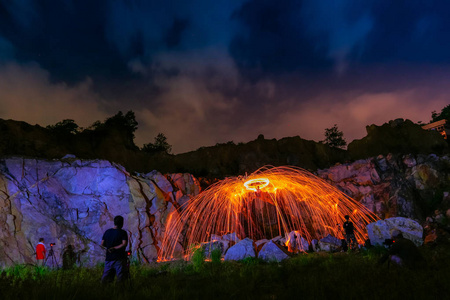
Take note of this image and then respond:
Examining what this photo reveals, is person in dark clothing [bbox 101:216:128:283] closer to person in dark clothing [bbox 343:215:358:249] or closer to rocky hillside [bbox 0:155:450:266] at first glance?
rocky hillside [bbox 0:155:450:266]

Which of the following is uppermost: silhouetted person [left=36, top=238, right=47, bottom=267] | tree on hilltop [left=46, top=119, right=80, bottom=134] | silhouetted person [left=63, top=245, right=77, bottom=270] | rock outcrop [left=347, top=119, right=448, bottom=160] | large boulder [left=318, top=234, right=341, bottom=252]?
Result: tree on hilltop [left=46, top=119, right=80, bottom=134]

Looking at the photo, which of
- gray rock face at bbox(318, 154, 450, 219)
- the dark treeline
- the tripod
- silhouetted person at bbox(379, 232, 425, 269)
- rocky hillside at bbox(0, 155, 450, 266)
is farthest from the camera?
the dark treeline

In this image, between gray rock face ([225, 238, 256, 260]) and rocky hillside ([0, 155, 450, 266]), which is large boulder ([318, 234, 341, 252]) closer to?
gray rock face ([225, 238, 256, 260])

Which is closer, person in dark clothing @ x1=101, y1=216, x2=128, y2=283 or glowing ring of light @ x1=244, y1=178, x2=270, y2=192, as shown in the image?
person in dark clothing @ x1=101, y1=216, x2=128, y2=283

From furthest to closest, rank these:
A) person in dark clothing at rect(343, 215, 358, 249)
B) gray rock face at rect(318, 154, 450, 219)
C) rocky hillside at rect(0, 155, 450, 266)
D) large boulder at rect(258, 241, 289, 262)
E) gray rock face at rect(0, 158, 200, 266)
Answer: gray rock face at rect(318, 154, 450, 219)
rocky hillside at rect(0, 155, 450, 266)
gray rock face at rect(0, 158, 200, 266)
person in dark clothing at rect(343, 215, 358, 249)
large boulder at rect(258, 241, 289, 262)

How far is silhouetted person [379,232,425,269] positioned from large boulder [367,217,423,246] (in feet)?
20.2

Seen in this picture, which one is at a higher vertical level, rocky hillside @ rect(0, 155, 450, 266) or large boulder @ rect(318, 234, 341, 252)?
rocky hillside @ rect(0, 155, 450, 266)

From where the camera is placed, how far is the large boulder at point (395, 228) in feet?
43.0

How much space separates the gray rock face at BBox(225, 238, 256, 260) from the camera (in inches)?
442

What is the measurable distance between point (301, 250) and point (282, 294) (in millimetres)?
8399

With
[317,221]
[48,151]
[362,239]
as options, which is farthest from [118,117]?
[362,239]

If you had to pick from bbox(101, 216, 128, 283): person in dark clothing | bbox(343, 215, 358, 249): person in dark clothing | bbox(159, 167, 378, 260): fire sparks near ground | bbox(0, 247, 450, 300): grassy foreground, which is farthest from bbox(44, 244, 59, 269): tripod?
bbox(343, 215, 358, 249): person in dark clothing

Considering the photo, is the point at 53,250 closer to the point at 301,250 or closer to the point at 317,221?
the point at 301,250

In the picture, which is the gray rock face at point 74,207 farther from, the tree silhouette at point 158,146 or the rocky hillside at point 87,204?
the tree silhouette at point 158,146
